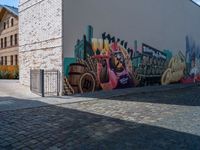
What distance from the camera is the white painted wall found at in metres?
13.1

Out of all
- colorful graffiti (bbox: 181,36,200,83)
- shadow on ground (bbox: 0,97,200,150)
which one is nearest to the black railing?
shadow on ground (bbox: 0,97,200,150)

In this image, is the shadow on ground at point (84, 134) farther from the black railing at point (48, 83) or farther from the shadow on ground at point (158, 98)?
the black railing at point (48, 83)

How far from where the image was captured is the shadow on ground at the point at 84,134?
5.14 meters

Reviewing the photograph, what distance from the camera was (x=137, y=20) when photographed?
17172mm

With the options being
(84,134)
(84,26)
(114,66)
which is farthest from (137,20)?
(84,134)

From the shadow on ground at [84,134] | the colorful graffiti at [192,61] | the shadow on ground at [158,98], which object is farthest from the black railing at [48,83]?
the colorful graffiti at [192,61]

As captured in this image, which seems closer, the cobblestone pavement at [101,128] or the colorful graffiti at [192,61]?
the cobblestone pavement at [101,128]

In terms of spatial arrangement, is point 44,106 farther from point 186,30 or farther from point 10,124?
point 186,30

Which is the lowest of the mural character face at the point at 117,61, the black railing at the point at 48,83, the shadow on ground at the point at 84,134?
the shadow on ground at the point at 84,134

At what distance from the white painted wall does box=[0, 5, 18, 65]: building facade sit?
66.7 feet

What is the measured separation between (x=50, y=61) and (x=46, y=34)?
157 cm

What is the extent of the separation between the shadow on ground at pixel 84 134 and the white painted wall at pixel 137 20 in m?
6.18

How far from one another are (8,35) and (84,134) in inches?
1297

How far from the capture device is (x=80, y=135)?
19.0ft
